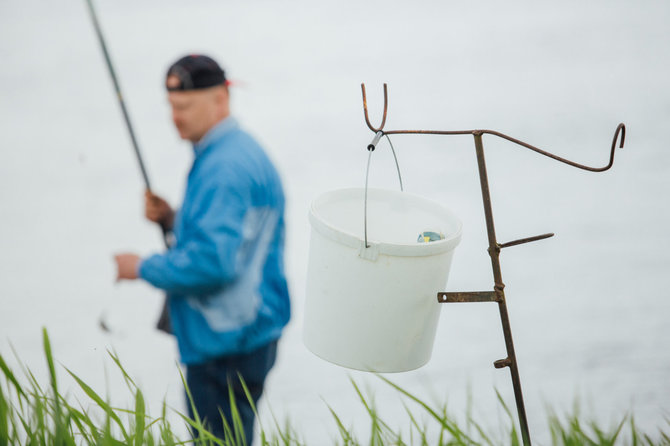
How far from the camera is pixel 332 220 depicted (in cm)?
175

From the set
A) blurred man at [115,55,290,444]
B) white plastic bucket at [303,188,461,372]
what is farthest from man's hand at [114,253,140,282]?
white plastic bucket at [303,188,461,372]

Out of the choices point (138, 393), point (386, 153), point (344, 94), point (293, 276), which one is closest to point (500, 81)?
point (344, 94)

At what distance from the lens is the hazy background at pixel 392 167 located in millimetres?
3188

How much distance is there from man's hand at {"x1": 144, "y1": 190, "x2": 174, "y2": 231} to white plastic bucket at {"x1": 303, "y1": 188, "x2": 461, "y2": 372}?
0.72m

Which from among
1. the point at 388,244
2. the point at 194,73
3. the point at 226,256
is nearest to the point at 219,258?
the point at 226,256

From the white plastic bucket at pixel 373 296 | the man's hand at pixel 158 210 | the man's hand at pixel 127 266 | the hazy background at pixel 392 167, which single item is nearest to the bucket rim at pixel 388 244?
the white plastic bucket at pixel 373 296

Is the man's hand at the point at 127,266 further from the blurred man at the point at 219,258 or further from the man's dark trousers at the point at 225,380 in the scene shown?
the man's dark trousers at the point at 225,380

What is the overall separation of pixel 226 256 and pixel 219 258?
16mm

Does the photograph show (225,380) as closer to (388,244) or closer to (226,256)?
(226,256)

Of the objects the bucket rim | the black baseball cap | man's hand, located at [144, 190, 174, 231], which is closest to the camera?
the bucket rim

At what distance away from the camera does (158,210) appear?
7.34 feet

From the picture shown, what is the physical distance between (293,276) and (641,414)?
1621 millimetres

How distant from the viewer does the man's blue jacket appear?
1896 mm

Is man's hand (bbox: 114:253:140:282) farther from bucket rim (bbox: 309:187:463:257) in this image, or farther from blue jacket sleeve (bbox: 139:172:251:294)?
bucket rim (bbox: 309:187:463:257)
